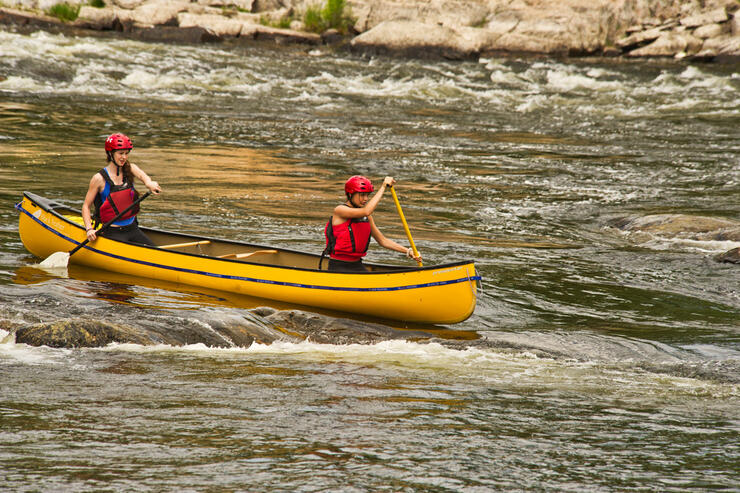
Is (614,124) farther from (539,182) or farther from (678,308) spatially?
(678,308)

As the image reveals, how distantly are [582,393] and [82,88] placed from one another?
21.3m

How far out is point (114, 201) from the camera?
9.87 m

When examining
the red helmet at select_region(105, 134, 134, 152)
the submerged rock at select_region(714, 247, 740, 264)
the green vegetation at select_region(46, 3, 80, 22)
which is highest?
the green vegetation at select_region(46, 3, 80, 22)

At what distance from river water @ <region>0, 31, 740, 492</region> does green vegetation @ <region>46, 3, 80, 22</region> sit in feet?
38.5

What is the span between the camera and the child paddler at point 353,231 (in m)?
8.42

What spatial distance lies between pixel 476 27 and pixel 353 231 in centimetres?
2858

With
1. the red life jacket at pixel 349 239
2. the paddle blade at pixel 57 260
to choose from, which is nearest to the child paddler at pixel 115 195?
the paddle blade at pixel 57 260

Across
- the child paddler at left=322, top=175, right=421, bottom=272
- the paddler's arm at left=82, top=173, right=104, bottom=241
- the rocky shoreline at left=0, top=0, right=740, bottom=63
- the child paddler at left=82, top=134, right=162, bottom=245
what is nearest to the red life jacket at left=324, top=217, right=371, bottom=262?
the child paddler at left=322, top=175, right=421, bottom=272

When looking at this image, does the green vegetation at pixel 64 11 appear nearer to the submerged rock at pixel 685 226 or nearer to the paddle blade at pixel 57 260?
the paddle blade at pixel 57 260

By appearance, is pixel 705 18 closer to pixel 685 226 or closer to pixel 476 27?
pixel 476 27

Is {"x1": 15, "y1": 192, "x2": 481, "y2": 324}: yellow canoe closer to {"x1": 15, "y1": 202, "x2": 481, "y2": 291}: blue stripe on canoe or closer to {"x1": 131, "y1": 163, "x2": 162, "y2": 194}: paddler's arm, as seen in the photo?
{"x1": 15, "y1": 202, "x2": 481, "y2": 291}: blue stripe on canoe

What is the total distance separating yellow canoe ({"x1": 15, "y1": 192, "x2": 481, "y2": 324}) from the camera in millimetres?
8289

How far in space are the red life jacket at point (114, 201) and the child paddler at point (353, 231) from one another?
2.52 meters

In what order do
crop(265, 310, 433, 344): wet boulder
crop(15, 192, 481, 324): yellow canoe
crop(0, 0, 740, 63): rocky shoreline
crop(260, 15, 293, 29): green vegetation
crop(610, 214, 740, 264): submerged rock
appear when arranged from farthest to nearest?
crop(260, 15, 293, 29): green vegetation → crop(0, 0, 740, 63): rocky shoreline → crop(610, 214, 740, 264): submerged rock → crop(15, 192, 481, 324): yellow canoe → crop(265, 310, 433, 344): wet boulder
